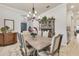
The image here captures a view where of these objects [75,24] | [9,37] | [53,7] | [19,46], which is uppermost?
[53,7]

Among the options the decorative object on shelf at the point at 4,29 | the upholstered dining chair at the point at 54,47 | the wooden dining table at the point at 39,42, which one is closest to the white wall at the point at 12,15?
the decorative object on shelf at the point at 4,29

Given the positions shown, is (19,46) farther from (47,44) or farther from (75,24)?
(75,24)

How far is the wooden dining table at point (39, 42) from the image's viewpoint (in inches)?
75.0

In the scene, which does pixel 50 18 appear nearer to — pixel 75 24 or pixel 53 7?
pixel 53 7

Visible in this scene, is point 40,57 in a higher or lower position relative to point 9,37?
lower

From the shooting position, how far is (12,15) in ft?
6.15

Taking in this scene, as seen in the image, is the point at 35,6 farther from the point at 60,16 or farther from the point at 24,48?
the point at 24,48

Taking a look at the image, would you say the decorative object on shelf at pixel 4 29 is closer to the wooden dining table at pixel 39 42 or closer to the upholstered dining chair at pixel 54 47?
the wooden dining table at pixel 39 42

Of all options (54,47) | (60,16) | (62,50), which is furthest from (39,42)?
(60,16)

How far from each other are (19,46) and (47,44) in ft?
1.63

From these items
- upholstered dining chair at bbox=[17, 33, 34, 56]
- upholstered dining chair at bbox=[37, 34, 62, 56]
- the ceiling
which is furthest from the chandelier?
upholstered dining chair at bbox=[37, 34, 62, 56]

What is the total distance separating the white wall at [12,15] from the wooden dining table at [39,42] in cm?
32

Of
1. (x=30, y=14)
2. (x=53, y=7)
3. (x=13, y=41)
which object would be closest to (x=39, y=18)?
(x=30, y=14)

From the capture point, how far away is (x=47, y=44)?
6.28 ft
